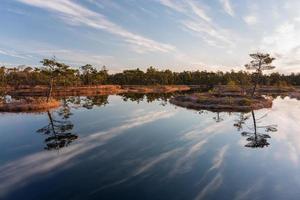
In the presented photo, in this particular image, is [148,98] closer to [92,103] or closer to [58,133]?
[92,103]

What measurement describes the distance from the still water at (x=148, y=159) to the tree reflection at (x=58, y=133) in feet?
0.35

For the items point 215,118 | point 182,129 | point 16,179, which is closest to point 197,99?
point 215,118

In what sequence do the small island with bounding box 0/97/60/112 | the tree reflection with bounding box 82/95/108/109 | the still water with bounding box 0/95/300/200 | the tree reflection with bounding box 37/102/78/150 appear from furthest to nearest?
the tree reflection with bounding box 82/95/108/109 → the small island with bounding box 0/97/60/112 → the tree reflection with bounding box 37/102/78/150 → the still water with bounding box 0/95/300/200

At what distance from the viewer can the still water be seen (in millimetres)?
17531

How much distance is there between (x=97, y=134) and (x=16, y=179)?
48.7ft

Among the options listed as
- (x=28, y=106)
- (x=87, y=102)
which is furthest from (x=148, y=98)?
(x=28, y=106)

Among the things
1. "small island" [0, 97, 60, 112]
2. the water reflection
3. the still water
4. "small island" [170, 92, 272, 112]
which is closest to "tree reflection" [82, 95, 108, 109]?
the water reflection

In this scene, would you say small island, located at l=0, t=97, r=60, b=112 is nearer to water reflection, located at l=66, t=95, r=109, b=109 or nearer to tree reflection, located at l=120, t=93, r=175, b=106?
water reflection, located at l=66, t=95, r=109, b=109

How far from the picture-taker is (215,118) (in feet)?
151

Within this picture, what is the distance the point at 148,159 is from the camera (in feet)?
78.0

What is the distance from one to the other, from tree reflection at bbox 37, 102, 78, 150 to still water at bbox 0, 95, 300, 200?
11cm

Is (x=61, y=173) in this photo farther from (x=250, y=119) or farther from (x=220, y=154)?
(x=250, y=119)

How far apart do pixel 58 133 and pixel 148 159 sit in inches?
585

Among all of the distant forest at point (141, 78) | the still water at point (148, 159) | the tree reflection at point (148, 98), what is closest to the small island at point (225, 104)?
the tree reflection at point (148, 98)
